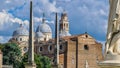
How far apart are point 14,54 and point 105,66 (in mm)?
57638

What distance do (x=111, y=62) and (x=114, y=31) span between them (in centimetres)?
60

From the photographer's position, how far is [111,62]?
7.00 metres

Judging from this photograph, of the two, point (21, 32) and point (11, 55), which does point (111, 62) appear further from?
point (21, 32)

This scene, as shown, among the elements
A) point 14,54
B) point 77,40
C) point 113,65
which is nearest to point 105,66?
point 113,65

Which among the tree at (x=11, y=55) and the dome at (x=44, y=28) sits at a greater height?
the dome at (x=44, y=28)

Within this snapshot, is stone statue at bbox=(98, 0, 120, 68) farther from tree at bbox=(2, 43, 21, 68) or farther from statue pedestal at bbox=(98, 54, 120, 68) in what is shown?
tree at bbox=(2, 43, 21, 68)

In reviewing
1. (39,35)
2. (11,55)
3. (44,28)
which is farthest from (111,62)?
(44,28)

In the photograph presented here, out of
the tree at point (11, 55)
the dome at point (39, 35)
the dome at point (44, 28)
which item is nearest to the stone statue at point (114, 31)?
the tree at point (11, 55)

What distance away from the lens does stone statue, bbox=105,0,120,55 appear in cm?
727

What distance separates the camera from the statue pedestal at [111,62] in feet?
22.8

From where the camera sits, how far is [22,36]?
10469cm

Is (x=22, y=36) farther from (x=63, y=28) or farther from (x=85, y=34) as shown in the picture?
(x=85, y=34)

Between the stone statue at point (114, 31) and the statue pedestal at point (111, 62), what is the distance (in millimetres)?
73

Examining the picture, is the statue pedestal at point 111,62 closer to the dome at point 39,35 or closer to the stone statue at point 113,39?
the stone statue at point 113,39
